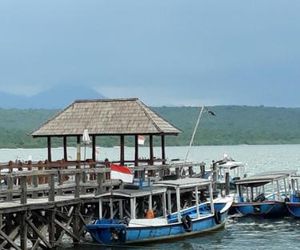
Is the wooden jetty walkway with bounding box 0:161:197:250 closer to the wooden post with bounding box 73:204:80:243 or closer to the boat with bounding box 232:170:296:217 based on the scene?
the wooden post with bounding box 73:204:80:243

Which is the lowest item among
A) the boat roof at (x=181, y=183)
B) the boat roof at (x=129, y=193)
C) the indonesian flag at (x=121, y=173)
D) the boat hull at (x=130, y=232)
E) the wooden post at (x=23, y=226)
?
the boat hull at (x=130, y=232)

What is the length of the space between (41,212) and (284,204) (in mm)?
18157

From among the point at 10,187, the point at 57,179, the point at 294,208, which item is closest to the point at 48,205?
the point at 10,187

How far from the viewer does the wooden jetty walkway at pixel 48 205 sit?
30.1 metres

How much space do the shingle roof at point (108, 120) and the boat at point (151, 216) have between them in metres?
3.51

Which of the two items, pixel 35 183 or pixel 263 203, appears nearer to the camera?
pixel 35 183

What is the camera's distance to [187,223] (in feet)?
119

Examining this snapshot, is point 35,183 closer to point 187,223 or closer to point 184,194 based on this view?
point 187,223

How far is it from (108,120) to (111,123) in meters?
0.36

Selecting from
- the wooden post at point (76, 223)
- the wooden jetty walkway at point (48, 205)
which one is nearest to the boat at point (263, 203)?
the wooden jetty walkway at point (48, 205)

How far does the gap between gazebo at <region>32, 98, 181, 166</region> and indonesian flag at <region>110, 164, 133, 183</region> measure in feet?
15.1

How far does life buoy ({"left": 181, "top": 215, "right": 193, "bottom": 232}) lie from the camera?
3622cm

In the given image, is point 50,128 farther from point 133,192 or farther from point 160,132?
point 133,192

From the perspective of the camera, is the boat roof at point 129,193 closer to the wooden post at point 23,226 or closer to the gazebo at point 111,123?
the wooden post at point 23,226
